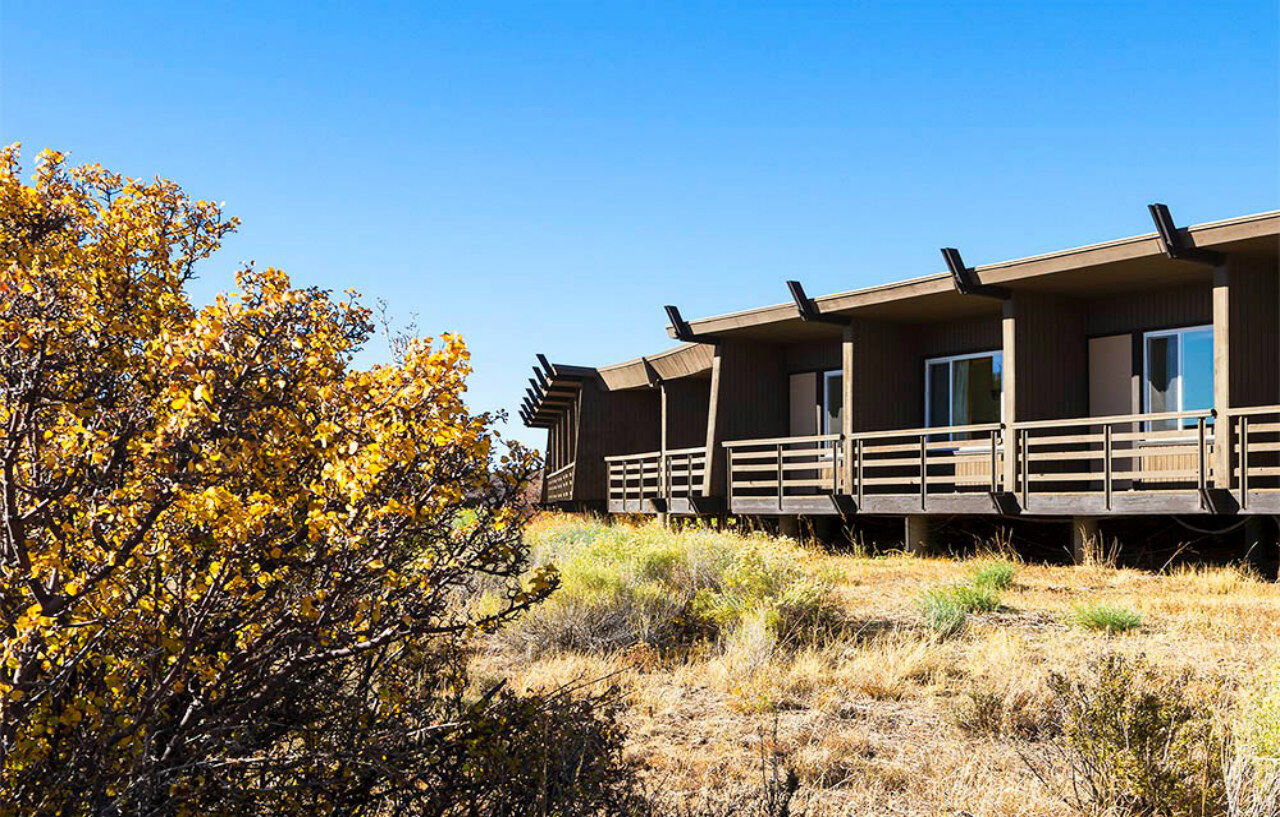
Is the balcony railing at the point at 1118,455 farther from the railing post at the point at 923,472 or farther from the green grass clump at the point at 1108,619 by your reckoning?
the green grass clump at the point at 1108,619

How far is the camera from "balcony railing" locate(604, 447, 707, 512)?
21.8 m

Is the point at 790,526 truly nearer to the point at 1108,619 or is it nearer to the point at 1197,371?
the point at 1197,371

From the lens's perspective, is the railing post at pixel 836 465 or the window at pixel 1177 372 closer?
the window at pixel 1177 372

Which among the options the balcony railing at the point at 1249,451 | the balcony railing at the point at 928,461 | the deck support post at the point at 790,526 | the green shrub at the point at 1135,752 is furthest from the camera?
the deck support post at the point at 790,526

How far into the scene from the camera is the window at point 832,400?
21.3 m

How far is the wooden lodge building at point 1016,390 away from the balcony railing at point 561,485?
688cm

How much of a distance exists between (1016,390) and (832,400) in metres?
5.10

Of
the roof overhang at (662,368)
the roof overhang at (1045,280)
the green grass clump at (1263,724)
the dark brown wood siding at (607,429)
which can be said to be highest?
the roof overhang at (1045,280)

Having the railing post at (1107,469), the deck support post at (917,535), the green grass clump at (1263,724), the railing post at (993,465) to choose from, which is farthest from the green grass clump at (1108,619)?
the deck support post at (917,535)

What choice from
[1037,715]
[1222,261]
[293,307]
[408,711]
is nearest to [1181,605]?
[1037,715]

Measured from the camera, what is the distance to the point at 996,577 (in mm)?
12070

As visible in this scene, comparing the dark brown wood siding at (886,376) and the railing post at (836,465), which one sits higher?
the dark brown wood siding at (886,376)

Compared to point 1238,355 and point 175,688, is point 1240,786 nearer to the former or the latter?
point 175,688

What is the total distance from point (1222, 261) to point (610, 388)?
1488 centimetres
